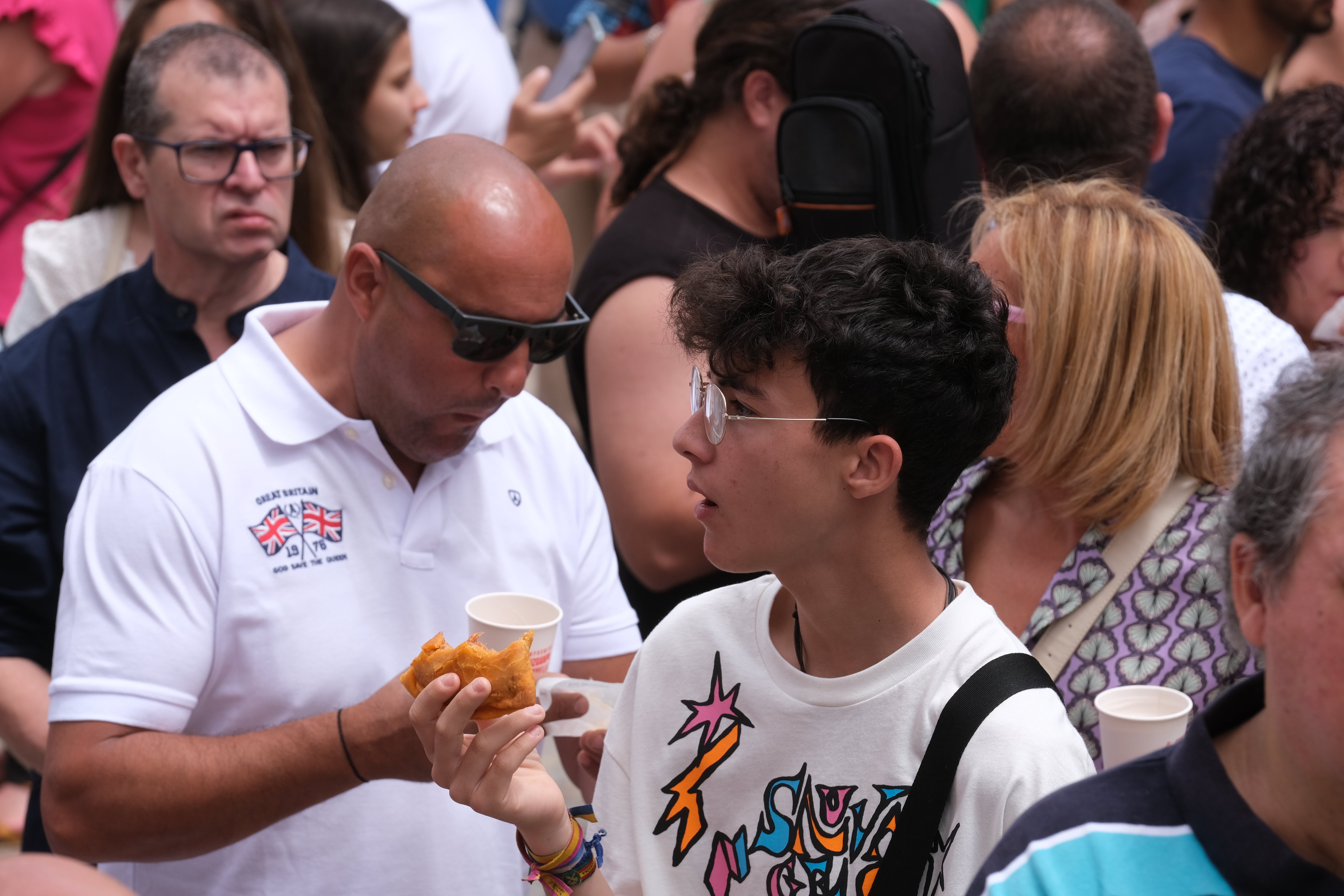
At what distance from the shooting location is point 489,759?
1.80 m

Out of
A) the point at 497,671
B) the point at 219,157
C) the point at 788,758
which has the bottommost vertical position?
the point at 788,758

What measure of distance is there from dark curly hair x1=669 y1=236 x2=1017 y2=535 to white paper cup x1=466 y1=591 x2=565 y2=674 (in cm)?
55

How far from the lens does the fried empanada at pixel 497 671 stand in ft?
6.00

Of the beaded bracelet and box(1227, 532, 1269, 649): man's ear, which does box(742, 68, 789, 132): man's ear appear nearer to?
the beaded bracelet

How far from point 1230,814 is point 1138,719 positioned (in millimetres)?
702

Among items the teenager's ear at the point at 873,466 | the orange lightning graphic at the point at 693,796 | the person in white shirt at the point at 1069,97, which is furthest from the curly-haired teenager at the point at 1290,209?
the orange lightning graphic at the point at 693,796

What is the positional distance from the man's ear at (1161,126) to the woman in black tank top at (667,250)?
923 millimetres

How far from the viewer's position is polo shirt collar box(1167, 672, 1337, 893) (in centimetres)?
133

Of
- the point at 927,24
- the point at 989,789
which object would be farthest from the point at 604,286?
the point at 989,789

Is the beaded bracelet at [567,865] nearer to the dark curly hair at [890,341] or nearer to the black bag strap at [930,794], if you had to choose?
the black bag strap at [930,794]

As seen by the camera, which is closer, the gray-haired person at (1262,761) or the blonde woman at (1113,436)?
the gray-haired person at (1262,761)

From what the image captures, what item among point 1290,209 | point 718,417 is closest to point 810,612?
point 718,417

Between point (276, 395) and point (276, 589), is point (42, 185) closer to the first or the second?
point (276, 395)

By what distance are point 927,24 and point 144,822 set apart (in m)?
2.67
